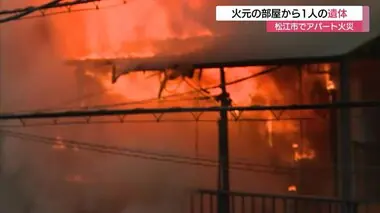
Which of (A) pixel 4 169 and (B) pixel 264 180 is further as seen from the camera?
(A) pixel 4 169

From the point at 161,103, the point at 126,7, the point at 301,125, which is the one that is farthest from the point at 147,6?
the point at 301,125

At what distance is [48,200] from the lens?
868 cm

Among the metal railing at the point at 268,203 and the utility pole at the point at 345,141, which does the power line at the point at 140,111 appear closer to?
the utility pole at the point at 345,141

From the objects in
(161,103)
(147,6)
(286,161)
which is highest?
(147,6)

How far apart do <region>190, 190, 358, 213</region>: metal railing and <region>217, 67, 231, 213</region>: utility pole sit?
7cm

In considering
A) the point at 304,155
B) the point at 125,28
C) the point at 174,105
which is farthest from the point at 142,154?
the point at 304,155

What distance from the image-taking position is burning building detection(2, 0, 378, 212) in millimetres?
7383

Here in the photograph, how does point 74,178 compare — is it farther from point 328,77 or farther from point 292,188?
point 328,77

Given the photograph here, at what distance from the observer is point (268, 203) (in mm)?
7617

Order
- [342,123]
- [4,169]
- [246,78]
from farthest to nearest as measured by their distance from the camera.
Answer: [4,169]
[246,78]
[342,123]

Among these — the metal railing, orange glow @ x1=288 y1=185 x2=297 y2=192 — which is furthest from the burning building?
the metal railing

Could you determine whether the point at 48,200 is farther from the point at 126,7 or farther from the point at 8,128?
the point at 126,7

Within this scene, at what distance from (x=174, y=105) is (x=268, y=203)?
5.48 ft

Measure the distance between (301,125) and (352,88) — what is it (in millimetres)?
760
